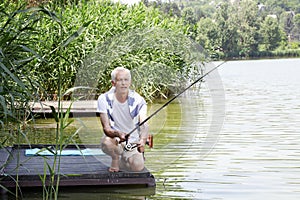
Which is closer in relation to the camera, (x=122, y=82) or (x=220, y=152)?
(x=122, y=82)

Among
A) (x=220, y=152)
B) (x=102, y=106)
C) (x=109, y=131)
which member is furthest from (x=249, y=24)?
(x=109, y=131)

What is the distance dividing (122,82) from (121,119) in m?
0.37

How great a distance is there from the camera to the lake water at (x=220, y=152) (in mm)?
6824

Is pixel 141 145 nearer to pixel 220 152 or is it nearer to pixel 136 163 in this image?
pixel 136 163

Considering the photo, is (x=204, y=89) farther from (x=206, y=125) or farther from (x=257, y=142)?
(x=257, y=142)

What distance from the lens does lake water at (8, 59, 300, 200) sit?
6.82 metres

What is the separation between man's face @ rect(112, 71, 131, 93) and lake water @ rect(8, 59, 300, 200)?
0.49 meters

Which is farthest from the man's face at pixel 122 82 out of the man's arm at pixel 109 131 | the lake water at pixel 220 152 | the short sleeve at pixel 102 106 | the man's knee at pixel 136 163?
the man's knee at pixel 136 163

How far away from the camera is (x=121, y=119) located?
267 inches

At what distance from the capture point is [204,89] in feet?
73.4

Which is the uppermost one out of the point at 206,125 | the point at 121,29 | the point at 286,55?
the point at 121,29

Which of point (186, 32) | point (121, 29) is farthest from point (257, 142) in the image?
point (186, 32)

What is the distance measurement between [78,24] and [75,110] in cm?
298

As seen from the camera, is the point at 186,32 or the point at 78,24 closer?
the point at 78,24
